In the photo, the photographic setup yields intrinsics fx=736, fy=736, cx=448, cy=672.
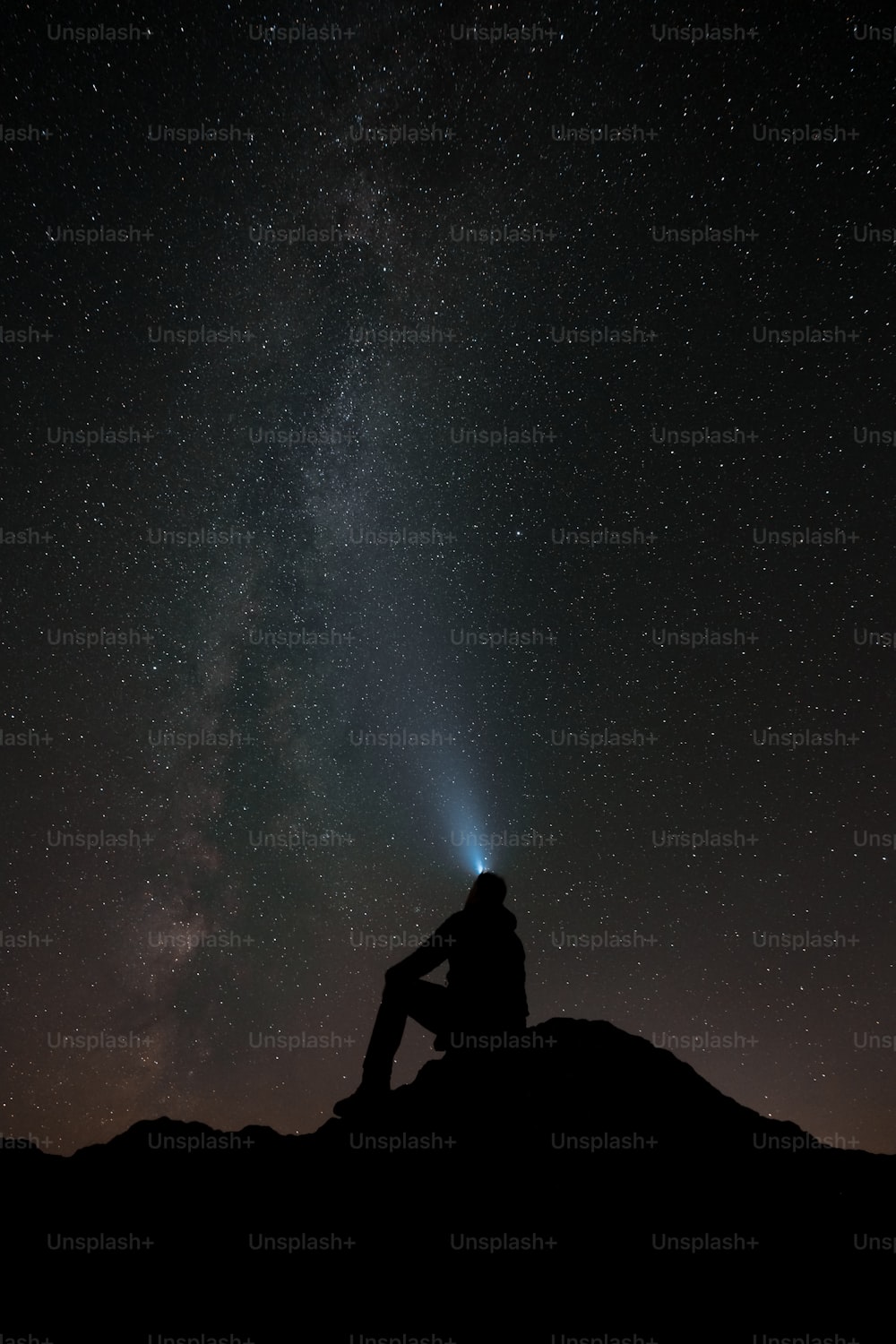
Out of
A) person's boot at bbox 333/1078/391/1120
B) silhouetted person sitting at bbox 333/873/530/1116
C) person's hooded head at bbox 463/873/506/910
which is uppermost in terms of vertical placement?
person's hooded head at bbox 463/873/506/910

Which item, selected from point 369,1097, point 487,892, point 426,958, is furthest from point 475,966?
point 369,1097

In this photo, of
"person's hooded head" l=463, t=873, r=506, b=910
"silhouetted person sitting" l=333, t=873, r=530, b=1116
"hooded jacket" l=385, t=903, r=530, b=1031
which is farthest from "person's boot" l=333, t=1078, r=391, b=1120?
"person's hooded head" l=463, t=873, r=506, b=910

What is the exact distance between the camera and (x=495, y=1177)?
654 cm

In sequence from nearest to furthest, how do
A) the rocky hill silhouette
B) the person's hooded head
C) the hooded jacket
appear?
the rocky hill silhouette → the hooded jacket → the person's hooded head

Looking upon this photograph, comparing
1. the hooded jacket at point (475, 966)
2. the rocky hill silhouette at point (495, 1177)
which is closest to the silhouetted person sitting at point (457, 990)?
the hooded jacket at point (475, 966)

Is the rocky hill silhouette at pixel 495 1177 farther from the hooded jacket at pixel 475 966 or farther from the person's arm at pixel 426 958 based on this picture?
the person's arm at pixel 426 958

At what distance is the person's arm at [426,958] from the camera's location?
22.6ft

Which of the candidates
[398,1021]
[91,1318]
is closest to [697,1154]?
[398,1021]

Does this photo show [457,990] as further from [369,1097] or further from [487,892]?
[369,1097]

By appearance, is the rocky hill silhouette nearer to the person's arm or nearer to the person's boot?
the person's boot

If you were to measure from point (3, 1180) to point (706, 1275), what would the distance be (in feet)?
20.0

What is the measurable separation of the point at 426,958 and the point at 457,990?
1.47 ft

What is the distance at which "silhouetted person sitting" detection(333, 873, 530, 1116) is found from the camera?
267 inches

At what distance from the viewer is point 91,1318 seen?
208 inches
